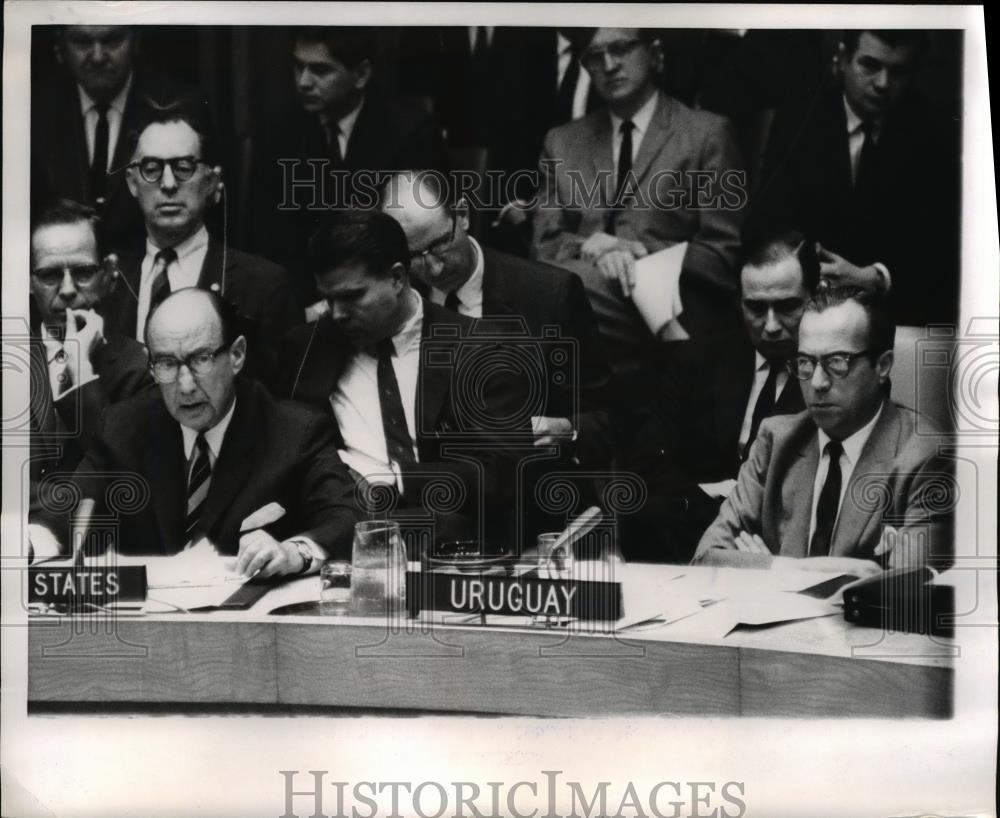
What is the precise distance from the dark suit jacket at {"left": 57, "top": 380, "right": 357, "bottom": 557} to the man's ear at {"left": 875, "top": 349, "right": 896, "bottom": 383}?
4.18ft

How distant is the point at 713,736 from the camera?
8.29 feet

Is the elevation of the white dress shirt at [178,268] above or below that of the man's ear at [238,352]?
above

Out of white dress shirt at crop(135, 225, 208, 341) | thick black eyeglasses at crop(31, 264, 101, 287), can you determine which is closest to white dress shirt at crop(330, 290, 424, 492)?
white dress shirt at crop(135, 225, 208, 341)

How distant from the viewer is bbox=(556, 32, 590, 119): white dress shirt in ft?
8.25

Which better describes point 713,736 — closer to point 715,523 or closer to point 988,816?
point 715,523

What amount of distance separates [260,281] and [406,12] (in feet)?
2.36

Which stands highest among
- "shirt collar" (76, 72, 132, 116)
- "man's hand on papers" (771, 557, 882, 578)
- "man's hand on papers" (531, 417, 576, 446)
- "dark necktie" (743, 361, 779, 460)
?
"shirt collar" (76, 72, 132, 116)

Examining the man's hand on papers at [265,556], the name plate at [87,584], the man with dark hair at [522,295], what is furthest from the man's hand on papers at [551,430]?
the name plate at [87,584]

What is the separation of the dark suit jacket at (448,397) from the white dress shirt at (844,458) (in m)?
0.69

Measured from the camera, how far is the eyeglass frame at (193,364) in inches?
99.3

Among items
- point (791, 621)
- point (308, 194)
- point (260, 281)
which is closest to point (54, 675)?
point (260, 281)

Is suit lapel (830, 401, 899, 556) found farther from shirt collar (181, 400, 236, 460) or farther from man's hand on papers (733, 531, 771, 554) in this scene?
shirt collar (181, 400, 236, 460)

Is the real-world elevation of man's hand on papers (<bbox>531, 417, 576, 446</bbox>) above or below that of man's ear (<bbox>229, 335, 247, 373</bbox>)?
below

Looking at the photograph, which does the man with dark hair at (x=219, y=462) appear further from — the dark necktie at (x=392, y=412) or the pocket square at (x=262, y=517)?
the dark necktie at (x=392, y=412)
